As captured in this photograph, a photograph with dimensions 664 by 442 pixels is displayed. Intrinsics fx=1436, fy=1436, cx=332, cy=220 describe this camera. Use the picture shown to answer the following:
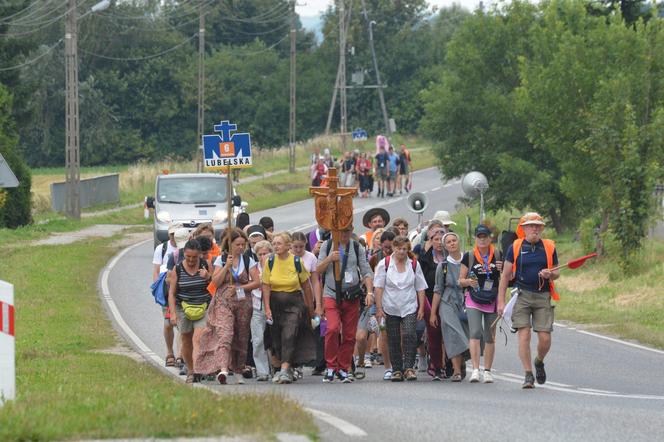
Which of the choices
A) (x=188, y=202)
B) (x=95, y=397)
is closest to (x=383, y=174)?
(x=188, y=202)

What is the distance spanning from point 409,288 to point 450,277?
0.45 metres

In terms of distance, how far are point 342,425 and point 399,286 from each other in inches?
204

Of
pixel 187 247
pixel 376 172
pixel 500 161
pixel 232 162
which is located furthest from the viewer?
pixel 376 172

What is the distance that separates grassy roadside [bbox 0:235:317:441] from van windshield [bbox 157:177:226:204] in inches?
323

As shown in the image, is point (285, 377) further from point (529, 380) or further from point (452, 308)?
point (529, 380)

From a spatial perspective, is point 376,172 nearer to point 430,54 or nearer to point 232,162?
point 232,162

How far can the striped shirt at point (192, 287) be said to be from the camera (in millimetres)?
14984

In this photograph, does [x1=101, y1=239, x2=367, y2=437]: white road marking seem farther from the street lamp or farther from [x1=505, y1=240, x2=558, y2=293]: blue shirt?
the street lamp

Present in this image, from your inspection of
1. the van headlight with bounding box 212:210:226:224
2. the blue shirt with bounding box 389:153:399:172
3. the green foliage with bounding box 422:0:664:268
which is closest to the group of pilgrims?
the green foliage with bounding box 422:0:664:268

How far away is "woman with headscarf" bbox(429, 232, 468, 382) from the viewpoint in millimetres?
15133

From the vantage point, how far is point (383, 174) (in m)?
53.8

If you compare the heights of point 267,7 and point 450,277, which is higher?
point 267,7

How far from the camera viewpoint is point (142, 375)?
49.1 feet

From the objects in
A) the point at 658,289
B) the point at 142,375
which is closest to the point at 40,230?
the point at 658,289
